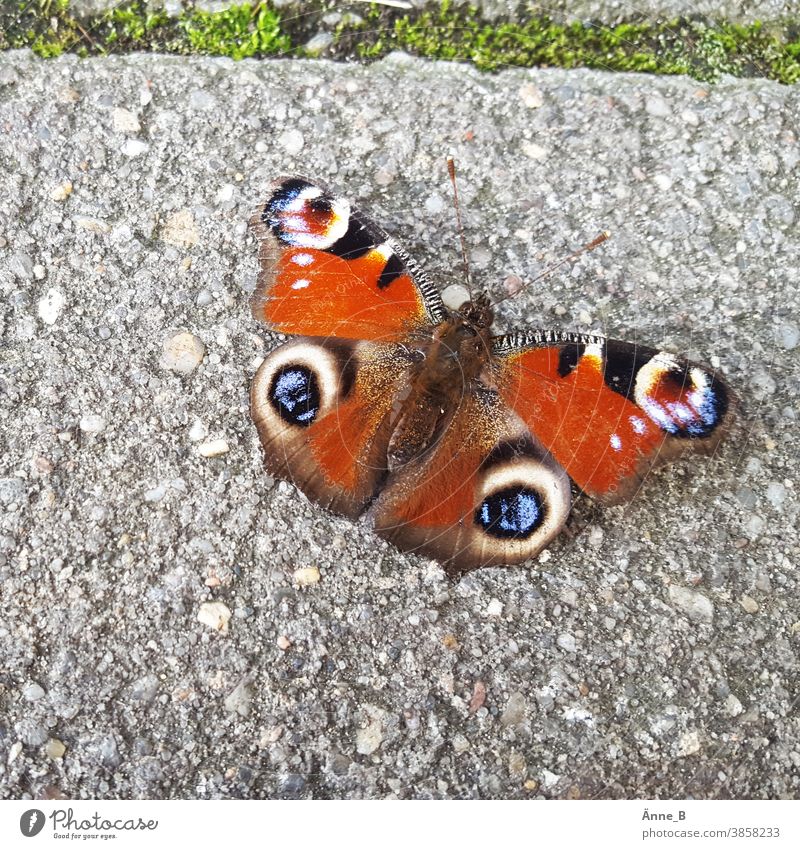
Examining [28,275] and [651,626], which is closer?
[651,626]

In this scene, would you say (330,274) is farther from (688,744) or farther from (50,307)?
(688,744)

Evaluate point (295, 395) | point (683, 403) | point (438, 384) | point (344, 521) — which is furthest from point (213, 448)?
point (683, 403)

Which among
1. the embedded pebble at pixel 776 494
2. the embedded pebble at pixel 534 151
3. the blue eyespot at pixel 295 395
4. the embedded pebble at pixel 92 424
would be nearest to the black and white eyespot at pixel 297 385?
the blue eyespot at pixel 295 395

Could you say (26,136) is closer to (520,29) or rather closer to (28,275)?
(28,275)

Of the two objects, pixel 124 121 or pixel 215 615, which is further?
pixel 124 121

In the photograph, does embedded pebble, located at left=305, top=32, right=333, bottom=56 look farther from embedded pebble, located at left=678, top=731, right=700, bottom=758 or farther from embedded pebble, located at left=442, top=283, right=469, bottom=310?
embedded pebble, located at left=678, top=731, right=700, bottom=758

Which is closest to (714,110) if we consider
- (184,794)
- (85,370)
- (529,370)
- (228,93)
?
(529,370)
